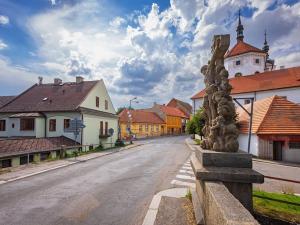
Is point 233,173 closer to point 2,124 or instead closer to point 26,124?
point 26,124

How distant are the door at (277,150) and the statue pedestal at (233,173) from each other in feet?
55.6

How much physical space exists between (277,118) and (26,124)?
24.5 meters

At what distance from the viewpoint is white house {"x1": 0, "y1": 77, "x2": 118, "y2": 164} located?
2384 cm

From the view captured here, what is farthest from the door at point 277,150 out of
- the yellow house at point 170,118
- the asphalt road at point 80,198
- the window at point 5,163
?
the yellow house at point 170,118

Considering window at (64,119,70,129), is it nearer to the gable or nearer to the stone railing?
the gable

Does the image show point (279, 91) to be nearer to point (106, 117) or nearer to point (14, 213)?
point (106, 117)

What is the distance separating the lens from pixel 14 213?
6.15m

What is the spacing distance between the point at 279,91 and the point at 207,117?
3690 cm

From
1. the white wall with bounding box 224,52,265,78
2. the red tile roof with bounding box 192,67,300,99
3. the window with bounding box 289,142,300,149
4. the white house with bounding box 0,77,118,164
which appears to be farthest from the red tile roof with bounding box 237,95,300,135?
the white wall with bounding box 224,52,265,78

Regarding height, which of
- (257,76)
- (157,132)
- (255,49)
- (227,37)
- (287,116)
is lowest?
(157,132)

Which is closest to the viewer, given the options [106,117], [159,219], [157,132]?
[159,219]

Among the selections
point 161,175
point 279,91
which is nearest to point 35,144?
point 161,175

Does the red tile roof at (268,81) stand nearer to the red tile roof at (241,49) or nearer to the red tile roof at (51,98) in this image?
the red tile roof at (241,49)

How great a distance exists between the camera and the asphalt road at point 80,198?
588cm
